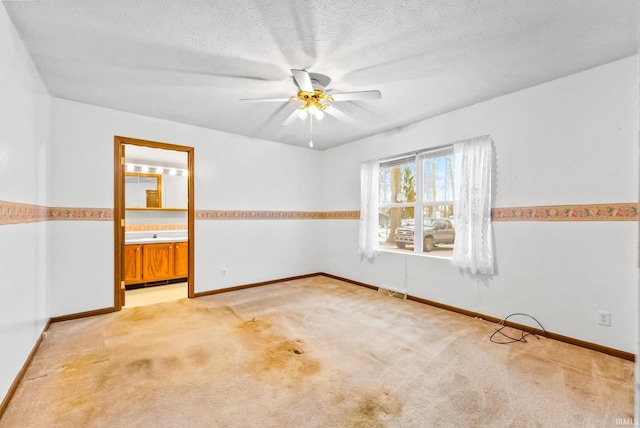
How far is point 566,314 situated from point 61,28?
15.6ft

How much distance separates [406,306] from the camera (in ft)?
12.0

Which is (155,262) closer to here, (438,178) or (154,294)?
(154,294)

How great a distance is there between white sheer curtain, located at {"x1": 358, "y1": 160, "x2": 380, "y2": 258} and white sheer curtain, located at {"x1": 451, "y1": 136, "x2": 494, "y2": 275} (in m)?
1.30

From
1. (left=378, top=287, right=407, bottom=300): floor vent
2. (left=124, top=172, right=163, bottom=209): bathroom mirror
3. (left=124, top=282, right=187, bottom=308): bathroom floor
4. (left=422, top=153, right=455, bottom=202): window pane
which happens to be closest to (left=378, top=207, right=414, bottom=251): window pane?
(left=422, top=153, right=455, bottom=202): window pane

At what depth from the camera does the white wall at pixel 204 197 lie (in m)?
3.20

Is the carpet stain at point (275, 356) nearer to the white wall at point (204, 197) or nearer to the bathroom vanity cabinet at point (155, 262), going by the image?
the white wall at point (204, 197)

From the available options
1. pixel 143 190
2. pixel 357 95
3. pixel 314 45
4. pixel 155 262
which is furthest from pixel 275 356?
pixel 143 190

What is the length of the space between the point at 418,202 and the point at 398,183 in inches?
20.1

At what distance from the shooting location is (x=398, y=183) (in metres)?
4.32

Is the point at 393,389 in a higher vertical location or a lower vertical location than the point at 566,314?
lower

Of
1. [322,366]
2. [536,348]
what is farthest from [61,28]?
[536,348]

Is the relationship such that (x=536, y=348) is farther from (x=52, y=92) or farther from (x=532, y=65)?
(x=52, y=92)

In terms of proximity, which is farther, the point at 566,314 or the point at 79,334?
the point at 79,334

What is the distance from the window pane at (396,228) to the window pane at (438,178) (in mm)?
403
